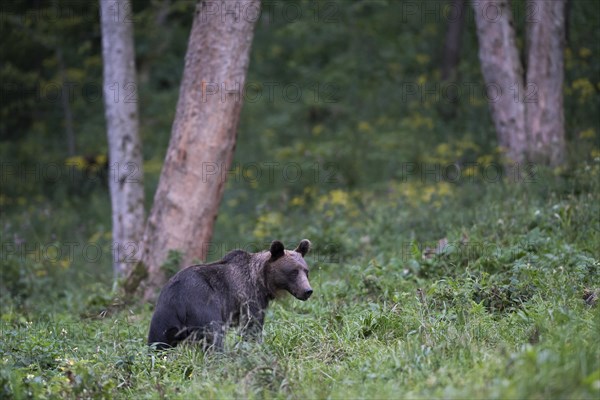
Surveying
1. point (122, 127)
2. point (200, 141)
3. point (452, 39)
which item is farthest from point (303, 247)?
point (452, 39)

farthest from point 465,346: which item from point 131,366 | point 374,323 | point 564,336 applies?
point 131,366

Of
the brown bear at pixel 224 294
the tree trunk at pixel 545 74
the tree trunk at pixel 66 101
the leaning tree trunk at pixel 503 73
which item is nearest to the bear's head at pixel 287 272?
the brown bear at pixel 224 294

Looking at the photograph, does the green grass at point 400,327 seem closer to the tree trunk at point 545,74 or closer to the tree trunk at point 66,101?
the tree trunk at point 545,74

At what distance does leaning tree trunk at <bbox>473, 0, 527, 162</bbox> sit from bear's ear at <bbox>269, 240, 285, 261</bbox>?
6.25m

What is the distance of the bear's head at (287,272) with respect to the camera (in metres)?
7.46

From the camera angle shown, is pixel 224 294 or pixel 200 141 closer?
pixel 224 294

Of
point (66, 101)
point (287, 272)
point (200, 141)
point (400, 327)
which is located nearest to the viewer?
point (400, 327)

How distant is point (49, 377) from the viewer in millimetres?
6195

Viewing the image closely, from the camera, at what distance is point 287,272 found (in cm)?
755

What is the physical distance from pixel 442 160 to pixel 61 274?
305 inches

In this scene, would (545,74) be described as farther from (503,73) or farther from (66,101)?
(66,101)

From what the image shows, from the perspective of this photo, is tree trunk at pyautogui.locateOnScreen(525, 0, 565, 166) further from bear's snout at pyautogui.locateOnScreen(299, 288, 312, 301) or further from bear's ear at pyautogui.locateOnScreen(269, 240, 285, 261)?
bear's snout at pyautogui.locateOnScreen(299, 288, 312, 301)

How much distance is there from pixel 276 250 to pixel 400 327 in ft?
5.18

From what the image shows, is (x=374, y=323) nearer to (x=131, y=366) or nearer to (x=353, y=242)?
(x=131, y=366)
